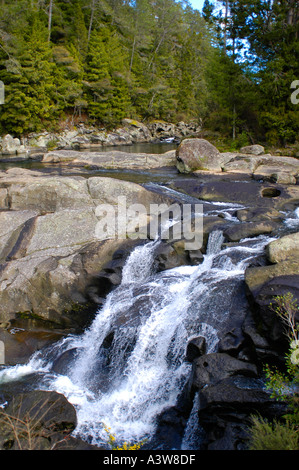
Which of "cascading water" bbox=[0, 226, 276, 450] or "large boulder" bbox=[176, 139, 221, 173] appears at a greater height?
"large boulder" bbox=[176, 139, 221, 173]

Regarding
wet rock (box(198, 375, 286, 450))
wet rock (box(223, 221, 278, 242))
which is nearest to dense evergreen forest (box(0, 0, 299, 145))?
wet rock (box(223, 221, 278, 242))

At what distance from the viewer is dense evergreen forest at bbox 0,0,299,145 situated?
1831cm

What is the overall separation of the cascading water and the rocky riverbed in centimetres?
24

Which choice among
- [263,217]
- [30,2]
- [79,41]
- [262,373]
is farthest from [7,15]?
[262,373]

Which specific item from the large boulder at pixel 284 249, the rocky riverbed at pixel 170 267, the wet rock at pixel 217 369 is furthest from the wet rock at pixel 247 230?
the wet rock at pixel 217 369

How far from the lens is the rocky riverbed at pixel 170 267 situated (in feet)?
14.9

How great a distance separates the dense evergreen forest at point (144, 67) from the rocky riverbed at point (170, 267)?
717 centimetres

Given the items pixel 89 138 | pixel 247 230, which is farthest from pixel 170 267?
pixel 89 138

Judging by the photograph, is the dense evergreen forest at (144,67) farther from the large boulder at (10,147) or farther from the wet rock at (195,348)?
the wet rock at (195,348)

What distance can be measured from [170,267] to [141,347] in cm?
222

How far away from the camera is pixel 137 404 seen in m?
5.26

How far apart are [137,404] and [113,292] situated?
267cm

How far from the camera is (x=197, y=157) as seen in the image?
14.7 metres

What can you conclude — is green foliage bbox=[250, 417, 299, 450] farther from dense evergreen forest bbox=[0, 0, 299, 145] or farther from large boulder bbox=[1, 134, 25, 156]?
large boulder bbox=[1, 134, 25, 156]
